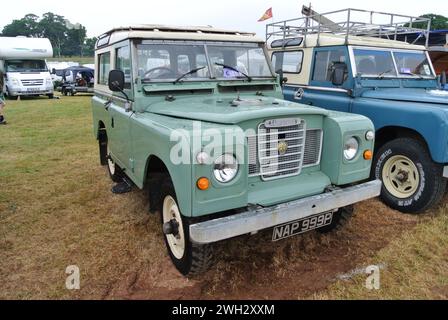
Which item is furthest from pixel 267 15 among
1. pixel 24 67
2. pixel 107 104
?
pixel 24 67

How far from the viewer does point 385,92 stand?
5.27 m

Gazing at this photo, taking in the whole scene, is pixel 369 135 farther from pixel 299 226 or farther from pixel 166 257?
pixel 166 257

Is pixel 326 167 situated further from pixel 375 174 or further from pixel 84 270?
pixel 84 270

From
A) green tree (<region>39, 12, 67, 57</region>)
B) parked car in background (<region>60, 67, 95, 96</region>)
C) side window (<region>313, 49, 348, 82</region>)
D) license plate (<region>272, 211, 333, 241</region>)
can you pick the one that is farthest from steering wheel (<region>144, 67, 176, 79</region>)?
green tree (<region>39, 12, 67, 57</region>)

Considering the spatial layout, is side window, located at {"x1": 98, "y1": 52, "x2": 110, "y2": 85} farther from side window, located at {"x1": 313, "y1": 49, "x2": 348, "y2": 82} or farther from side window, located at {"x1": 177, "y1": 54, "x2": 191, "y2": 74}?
side window, located at {"x1": 313, "y1": 49, "x2": 348, "y2": 82}

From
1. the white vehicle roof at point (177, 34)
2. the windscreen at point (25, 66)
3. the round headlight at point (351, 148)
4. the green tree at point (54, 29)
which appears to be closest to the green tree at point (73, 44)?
the green tree at point (54, 29)

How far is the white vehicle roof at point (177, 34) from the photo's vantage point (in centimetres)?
392

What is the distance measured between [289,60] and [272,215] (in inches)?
181

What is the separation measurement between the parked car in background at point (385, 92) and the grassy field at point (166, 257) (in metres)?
0.42

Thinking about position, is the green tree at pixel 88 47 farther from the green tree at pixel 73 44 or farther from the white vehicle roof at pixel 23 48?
the white vehicle roof at pixel 23 48

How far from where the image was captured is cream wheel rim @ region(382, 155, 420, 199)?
4500 millimetres

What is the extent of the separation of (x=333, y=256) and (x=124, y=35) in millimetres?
3174
